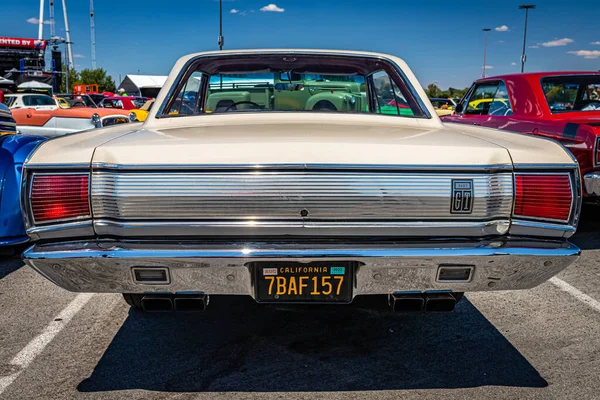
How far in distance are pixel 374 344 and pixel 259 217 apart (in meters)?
1.23

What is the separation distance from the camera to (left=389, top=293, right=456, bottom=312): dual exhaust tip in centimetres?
252

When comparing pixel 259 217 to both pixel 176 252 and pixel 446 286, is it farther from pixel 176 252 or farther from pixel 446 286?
pixel 446 286

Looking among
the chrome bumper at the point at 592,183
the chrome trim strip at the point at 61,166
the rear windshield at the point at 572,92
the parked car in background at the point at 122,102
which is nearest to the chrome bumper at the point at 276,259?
the chrome trim strip at the point at 61,166

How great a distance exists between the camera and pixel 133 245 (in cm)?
233

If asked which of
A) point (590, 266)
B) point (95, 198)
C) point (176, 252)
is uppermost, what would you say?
point (95, 198)

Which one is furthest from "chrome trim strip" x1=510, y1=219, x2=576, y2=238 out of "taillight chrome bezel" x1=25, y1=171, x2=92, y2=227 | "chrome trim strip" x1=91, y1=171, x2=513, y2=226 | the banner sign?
the banner sign

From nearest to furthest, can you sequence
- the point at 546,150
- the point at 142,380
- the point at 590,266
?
the point at 546,150 < the point at 142,380 < the point at 590,266

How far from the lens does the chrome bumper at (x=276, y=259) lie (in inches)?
89.9

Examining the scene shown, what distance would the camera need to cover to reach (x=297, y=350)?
3.04 m

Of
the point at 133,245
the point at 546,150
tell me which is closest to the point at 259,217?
the point at 133,245

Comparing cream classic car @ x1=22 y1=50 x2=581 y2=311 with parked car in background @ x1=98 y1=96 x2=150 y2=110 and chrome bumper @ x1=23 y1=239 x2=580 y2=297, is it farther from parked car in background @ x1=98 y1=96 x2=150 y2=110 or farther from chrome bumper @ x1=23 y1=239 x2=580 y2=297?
parked car in background @ x1=98 y1=96 x2=150 y2=110

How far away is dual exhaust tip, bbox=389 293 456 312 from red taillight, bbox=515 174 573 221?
1.64 ft

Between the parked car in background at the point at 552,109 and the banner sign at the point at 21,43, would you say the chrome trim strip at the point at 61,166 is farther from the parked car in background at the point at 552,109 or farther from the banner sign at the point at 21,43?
the banner sign at the point at 21,43

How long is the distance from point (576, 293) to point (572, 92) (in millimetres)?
3204
